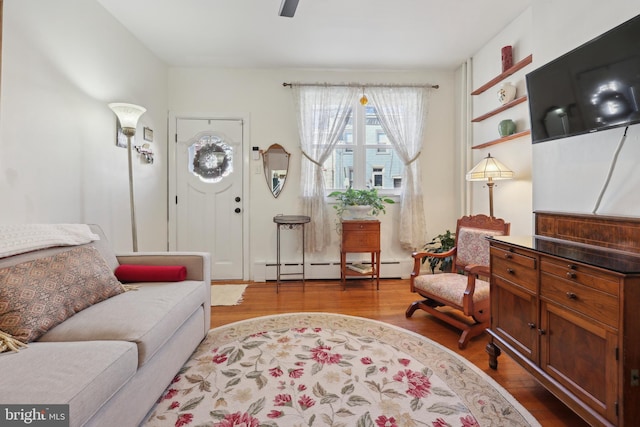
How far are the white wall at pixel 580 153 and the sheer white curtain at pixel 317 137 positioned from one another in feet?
6.80

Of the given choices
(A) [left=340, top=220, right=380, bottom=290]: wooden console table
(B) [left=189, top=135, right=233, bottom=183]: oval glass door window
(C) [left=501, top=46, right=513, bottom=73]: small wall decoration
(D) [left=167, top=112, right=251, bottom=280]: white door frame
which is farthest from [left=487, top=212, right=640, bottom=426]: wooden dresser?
(B) [left=189, top=135, right=233, bottom=183]: oval glass door window

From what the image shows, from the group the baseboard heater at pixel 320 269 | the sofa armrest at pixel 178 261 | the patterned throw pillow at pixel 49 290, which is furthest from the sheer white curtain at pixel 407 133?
the patterned throw pillow at pixel 49 290

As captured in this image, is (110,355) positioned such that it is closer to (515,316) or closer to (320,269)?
(515,316)

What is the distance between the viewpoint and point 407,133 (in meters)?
3.62

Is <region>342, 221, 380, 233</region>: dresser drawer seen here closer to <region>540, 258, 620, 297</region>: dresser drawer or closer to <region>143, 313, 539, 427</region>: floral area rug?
<region>143, 313, 539, 427</region>: floral area rug

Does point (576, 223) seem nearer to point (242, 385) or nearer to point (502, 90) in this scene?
point (502, 90)

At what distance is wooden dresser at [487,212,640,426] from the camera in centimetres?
99

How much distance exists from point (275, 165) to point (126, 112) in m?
1.66

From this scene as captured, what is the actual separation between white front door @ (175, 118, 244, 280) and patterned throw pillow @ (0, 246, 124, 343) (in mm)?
1973

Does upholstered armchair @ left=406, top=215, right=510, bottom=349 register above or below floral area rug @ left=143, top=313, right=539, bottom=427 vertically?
above

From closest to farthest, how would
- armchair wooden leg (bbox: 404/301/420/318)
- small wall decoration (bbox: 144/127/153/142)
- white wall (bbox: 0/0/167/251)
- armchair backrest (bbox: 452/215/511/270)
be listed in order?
white wall (bbox: 0/0/167/251) → armchair backrest (bbox: 452/215/511/270) → armchair wooden leg (bbox: 404/301/420/318) → small wall decoration (bbox: 144/127/153/142)

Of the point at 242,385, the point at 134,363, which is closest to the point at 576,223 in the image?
the point at 242,385

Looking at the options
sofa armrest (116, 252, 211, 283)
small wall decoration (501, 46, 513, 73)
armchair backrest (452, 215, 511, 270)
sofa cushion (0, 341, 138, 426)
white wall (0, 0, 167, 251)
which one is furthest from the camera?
small wall decoration (501, 46, 513, 73)

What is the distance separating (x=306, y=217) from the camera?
10.8 feet
